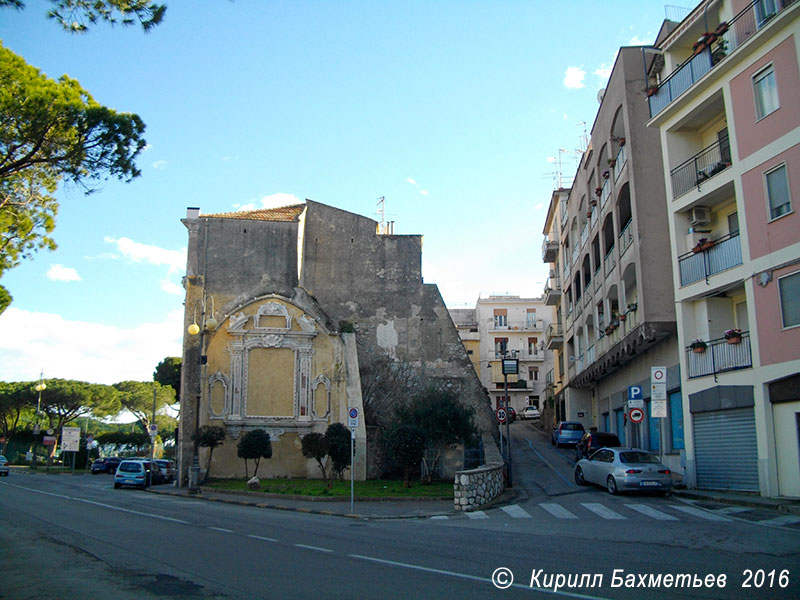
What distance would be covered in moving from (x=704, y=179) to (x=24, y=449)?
64934 millimetres

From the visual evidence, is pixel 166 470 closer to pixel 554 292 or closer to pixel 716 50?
pixel 554 292

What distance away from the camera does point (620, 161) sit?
29.0 metres

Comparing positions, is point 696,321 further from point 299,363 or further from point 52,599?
point 52,599

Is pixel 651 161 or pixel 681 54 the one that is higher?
pixel 681 54

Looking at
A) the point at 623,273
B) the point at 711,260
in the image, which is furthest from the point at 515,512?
the point at 623,273

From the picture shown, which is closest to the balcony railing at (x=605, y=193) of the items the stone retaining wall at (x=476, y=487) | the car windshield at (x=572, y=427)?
the car windshield at (x=572, y=427)

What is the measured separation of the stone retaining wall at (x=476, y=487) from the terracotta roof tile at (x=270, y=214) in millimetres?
18673

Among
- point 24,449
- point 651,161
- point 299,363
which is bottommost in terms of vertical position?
point 24,449

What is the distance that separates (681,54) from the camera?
2542 cm

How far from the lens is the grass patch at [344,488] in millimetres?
22406

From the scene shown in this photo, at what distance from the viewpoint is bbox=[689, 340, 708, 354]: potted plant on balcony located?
22.2 metres

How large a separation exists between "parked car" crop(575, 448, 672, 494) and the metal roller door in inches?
93.5

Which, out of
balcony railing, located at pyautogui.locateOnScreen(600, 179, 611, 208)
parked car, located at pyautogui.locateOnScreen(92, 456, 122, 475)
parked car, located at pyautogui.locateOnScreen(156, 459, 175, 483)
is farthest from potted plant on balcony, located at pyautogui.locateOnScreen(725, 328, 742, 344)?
parked car, located at pyautogui.locateOnScreen(92, 456, 122, 475)

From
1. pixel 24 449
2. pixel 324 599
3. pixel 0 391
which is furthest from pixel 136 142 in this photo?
pixel 24 449
